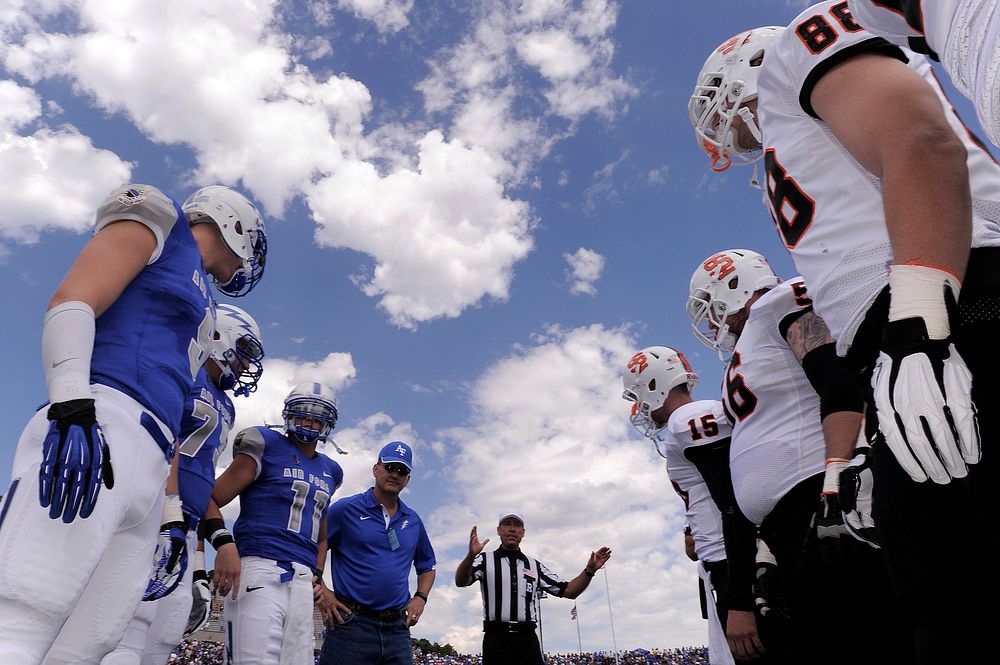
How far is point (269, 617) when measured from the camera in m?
4.69

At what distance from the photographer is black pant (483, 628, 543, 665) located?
788 centimetres

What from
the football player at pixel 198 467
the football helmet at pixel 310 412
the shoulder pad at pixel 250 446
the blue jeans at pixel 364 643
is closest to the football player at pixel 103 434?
the football player at pixel 198 467

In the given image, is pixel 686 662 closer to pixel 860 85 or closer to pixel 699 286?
pixel 699 286

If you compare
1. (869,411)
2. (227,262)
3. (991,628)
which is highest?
(227,262)

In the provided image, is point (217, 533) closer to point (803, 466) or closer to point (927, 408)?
point (803, 466)

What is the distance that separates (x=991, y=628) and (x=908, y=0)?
1301 mm

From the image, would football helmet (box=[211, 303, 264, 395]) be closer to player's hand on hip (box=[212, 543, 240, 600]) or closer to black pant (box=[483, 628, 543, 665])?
player's hand on hip (box=[212, 543, 240, 600])

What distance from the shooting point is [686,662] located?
3650cm

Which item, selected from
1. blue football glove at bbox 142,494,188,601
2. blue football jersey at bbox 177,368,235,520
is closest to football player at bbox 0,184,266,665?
blue football glove at bbox 142,494,188,601

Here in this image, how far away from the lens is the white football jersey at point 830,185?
1.74 metres

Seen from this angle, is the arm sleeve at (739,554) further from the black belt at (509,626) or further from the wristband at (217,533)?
the black belt at (509,626)

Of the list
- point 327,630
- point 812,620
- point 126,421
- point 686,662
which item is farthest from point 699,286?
point 686,662

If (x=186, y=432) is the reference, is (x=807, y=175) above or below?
below

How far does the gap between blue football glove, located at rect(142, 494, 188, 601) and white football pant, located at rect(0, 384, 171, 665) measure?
2.08 ft
